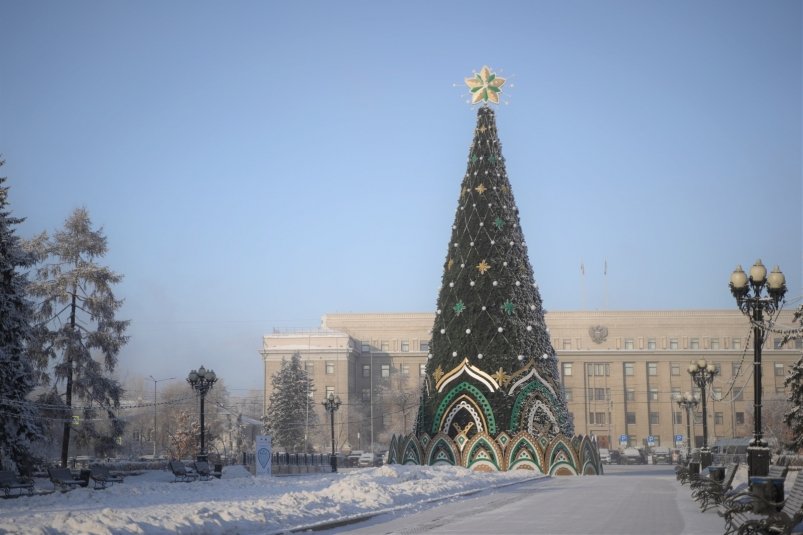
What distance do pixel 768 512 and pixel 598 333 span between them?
9720 centimetres

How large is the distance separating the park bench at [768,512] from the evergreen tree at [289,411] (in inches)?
2563

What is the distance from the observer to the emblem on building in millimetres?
106438

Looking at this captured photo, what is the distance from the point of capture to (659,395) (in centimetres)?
10525

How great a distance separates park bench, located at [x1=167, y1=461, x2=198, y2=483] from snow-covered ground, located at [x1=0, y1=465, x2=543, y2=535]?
108 inches

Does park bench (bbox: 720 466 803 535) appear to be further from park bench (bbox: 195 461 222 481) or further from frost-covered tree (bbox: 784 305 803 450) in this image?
frost-covered tree (bbox: 784 305 803 450)

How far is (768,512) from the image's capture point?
11.1m

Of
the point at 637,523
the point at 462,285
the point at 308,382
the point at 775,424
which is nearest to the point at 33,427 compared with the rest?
the point at 462,285

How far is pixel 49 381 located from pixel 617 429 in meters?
77.8

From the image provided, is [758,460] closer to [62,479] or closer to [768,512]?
[768,512]

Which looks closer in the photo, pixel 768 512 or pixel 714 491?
pixel 768 512

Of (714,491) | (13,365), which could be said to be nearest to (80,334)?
(13,365)

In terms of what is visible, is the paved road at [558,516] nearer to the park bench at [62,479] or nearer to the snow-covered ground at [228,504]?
the snow-covered ground at [228,504]

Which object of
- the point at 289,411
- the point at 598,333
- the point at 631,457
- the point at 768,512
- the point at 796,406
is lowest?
the point at 631,457

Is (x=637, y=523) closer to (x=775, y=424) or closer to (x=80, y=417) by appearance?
(x=80, y=417)
